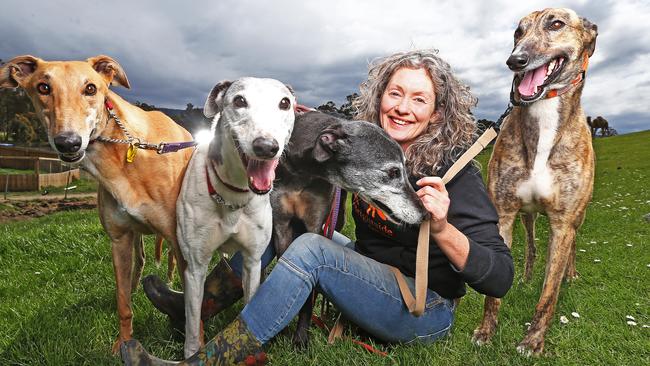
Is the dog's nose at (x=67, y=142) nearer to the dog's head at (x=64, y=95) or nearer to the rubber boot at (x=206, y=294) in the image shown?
the dog's head at (x=64, y=95)

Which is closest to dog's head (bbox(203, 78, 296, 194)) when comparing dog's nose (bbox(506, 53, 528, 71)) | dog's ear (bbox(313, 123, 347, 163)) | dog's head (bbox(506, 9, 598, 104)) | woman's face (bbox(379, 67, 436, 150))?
dog's ear (bbox(313, 123, 347, 163))

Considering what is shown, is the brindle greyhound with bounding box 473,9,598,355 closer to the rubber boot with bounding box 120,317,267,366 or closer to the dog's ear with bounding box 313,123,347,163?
the dog's ear with bounding box 313,123,347,163

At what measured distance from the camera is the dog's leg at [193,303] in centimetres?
278

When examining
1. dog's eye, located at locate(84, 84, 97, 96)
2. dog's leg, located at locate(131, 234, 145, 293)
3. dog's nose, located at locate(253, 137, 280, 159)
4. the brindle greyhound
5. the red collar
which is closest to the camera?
dog's nose, located at locate(253, 137, 280, 159)

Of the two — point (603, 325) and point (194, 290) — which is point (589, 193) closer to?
point (603, 325)

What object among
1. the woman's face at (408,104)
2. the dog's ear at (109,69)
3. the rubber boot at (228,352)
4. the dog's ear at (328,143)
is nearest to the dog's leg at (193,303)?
the rubber boot at (228,352)

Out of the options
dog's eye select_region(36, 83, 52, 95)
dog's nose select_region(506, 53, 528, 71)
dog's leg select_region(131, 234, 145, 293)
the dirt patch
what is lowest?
the dirt patch

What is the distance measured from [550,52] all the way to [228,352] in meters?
2.78

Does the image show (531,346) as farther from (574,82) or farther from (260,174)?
(260,174)

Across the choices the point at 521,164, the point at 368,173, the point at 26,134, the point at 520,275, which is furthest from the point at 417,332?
the point at 26,134

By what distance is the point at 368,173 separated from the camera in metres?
2.65

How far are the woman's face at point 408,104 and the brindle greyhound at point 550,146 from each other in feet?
2.48

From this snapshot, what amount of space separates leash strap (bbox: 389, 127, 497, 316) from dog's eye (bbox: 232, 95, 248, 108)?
107 cm

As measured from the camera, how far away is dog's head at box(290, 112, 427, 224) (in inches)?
102
